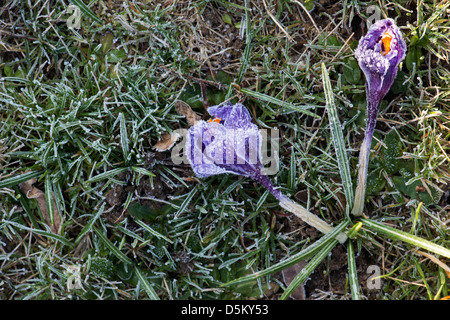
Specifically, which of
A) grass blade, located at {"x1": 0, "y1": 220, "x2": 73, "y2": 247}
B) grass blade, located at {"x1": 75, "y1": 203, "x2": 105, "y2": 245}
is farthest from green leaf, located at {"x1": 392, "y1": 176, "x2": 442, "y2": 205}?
grass blade, located at {"x1": 0, "y1": 220, "x2": 73, "y2": 247}

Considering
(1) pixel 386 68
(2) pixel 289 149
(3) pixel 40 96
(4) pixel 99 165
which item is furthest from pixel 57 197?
(1) pixel 386 68

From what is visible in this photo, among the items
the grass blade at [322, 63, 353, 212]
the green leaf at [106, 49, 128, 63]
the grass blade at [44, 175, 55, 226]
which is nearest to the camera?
the grass blade at [322, 63, 353, 212]

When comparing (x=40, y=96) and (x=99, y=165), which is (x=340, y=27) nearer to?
(x=99, y=165)

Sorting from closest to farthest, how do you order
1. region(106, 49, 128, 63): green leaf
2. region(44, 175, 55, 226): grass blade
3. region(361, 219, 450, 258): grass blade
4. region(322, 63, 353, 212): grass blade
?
region(361, 219, 450, 258): grass blade → region(322, 63, 353, 212): grass blade → region(44, 175, 55, 226): grass blade → region(106, 49, 128, 63): green leaf

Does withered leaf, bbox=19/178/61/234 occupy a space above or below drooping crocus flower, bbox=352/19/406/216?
below

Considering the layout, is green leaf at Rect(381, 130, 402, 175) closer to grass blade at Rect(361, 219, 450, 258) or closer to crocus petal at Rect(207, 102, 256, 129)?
grass blade at Rect(361, 219, 450, 258)

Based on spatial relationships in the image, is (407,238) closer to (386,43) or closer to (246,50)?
(386,43)
